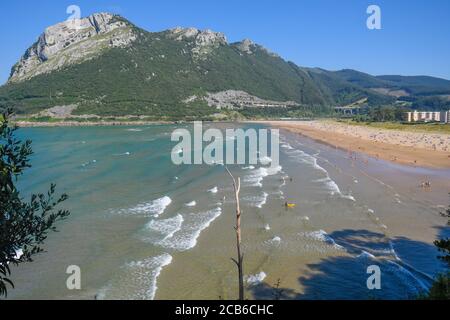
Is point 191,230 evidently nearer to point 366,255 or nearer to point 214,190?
point 366,255

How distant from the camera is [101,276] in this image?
1792 centimetres

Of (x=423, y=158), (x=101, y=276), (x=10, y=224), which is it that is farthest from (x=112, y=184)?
(x=423, y=158)

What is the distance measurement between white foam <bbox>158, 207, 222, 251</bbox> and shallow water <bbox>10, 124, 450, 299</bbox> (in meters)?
0.07

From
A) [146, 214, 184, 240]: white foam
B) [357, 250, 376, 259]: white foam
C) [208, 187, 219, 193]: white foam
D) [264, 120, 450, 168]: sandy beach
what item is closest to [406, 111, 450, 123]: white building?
[264, 120, 450, 168]: sandy beach

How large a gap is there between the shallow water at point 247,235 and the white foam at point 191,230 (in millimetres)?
73

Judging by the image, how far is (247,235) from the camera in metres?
23.4

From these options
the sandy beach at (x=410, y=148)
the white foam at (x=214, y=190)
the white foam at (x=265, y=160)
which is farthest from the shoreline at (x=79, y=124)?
the white foam at (x=214, y=190)

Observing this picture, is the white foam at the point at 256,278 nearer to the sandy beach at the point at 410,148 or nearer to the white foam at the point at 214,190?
the white foam at the point at 214,190

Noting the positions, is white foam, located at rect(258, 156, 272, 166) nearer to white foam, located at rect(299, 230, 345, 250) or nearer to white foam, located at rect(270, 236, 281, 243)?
white foam, located at rect(299, 230, 345, 250)

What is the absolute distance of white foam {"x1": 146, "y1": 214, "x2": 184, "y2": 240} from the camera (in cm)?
2411

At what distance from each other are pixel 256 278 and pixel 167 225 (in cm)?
975

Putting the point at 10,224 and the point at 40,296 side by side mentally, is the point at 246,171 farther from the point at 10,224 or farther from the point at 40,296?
the point at 10,224

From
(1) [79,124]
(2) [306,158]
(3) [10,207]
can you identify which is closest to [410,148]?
(2) [306,158]
